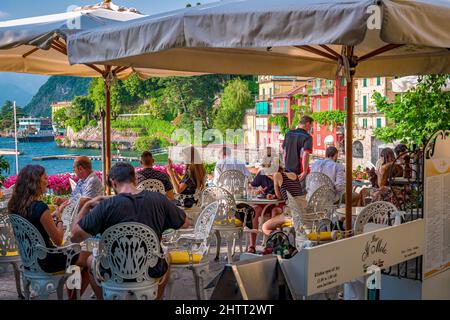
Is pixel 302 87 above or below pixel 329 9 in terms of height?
above

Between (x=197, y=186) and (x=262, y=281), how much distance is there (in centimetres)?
357

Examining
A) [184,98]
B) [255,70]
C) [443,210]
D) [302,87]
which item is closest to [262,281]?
[443,210]

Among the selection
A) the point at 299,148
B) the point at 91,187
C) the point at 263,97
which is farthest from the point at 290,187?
the point at 263,97

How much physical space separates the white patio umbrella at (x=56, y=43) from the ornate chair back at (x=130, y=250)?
1940 millimetres

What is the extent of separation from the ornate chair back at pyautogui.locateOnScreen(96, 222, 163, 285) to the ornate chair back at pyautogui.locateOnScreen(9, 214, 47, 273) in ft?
1.69

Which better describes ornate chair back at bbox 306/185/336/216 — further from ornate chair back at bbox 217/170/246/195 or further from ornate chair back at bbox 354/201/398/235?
ornate chair back at bbox 217/170/246/195

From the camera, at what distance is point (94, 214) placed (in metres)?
3.31

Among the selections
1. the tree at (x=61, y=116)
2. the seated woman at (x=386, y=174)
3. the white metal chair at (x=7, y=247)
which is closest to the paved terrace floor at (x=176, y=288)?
the white metal chair at (x=7, y=247)

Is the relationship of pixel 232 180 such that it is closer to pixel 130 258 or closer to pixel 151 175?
pixel 151 175

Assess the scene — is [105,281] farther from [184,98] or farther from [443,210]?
[184,98]

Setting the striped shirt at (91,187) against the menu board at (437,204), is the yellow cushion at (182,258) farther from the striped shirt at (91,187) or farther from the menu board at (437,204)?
the menu board at (437,204)

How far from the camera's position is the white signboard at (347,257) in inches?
102
